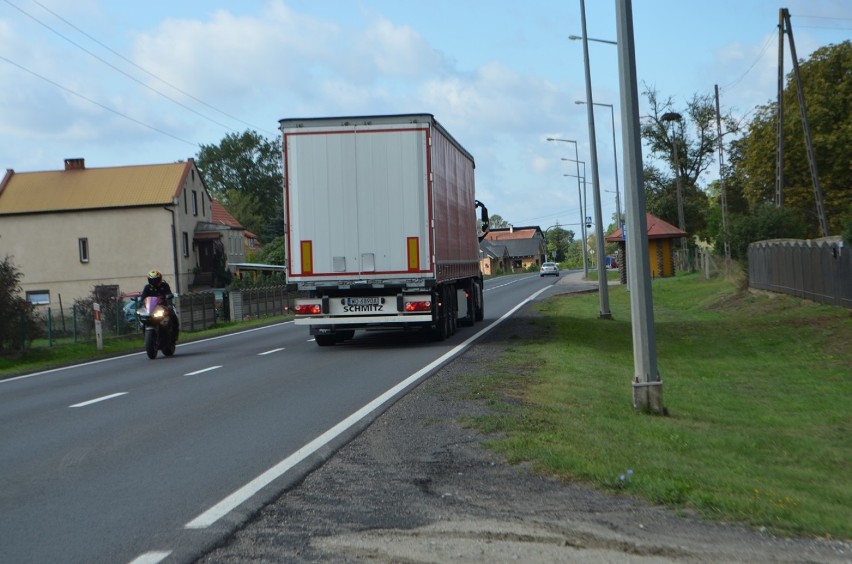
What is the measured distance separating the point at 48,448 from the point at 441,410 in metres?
3.72

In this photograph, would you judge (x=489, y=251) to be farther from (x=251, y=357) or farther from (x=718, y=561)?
(x=718, y=561)

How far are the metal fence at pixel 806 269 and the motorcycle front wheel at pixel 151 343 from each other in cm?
1556

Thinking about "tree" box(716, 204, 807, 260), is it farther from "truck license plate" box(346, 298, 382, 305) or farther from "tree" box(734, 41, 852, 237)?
"truck license plate" box(346, 298, 382, 305)

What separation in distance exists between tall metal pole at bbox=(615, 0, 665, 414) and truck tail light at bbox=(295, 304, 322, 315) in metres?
9.62

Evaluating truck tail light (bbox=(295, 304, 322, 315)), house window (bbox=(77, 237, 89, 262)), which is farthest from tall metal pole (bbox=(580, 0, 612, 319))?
house window (bbox=(77, 237, 89, 262))

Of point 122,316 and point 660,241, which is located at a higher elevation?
point 660,241

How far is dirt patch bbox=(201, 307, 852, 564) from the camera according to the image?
5.38 meters

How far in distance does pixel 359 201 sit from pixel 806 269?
51.0ft

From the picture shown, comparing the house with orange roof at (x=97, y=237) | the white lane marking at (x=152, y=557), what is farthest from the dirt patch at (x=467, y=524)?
the house with orange roof at (x=97, y=237)

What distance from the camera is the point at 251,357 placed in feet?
67.3

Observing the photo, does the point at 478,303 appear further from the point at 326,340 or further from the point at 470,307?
the point at 326,340

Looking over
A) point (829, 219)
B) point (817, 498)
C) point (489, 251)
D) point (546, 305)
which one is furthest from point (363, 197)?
point (489, 251)

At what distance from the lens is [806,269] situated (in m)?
29.9

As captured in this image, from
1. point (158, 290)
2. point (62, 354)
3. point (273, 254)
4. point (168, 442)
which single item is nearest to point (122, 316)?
point (62, 354)
